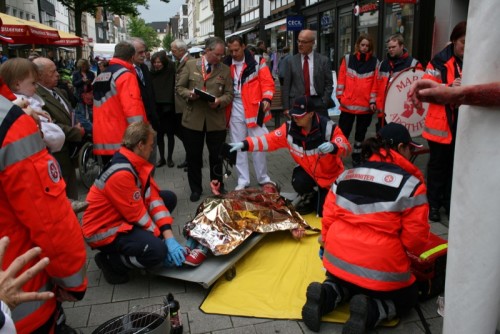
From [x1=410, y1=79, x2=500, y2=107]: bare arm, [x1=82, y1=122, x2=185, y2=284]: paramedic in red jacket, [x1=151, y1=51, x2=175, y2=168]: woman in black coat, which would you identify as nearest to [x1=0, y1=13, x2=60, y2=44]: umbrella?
[x1=151, y1=51, x2=175, y2=168]: woman in black coat

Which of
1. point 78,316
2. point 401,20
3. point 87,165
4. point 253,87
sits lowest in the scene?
point 78,316

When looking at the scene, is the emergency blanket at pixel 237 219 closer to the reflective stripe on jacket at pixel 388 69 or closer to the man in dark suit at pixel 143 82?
the man in dark suit at pixel 143 82

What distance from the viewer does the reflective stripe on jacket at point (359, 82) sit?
20.9ft

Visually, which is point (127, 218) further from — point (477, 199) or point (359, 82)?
point (359, 82)

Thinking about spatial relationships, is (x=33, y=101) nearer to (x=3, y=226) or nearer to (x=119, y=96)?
(x=119, y=96)

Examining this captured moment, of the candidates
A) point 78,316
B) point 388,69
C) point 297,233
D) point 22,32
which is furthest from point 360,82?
point 22,32

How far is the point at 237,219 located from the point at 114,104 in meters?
2.02

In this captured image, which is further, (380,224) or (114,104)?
(114,104)

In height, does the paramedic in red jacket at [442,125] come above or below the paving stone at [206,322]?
above

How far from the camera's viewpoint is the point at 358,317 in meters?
2.66

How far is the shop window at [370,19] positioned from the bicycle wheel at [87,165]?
805 centimetres

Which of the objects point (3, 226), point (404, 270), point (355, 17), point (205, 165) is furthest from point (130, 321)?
point (355, 17)

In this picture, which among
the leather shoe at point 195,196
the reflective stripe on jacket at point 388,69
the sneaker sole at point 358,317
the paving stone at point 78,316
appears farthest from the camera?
the reflective stripe on jacket at point 388,69

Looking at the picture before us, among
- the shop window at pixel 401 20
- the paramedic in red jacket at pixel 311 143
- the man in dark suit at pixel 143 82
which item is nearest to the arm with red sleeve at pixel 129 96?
the man in dark suit at pixel 143 82
